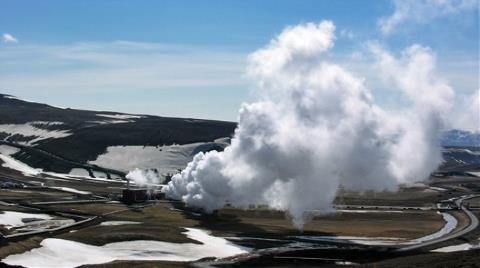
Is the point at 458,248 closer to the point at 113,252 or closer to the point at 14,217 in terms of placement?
the point at 113,252

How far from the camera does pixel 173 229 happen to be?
134875 millimetres

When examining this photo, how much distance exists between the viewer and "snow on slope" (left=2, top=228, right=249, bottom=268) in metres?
98.3

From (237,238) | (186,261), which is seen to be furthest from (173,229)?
(186,261)

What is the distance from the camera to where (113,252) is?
108 meters

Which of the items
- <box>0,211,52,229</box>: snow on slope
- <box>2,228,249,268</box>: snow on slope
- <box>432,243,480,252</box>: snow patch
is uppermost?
<box>432,243,480,252</box>: snow patch

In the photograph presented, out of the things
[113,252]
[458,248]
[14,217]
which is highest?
[458,248]

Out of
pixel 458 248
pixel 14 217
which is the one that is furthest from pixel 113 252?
pixel 458 248

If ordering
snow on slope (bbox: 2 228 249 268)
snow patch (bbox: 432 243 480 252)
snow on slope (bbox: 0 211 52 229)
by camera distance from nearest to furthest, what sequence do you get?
snow on slope (bbox: 2 228 249 268)
snow patch (bbox: 432 243 480 252)
snow on slope (bbox: 0 211 52 229)

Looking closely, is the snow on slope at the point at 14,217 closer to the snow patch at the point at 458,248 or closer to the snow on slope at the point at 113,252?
the snow on slope at the point at 113,252

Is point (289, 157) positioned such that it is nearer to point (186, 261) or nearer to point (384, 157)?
point (384, 157)

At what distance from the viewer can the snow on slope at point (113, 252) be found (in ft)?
323

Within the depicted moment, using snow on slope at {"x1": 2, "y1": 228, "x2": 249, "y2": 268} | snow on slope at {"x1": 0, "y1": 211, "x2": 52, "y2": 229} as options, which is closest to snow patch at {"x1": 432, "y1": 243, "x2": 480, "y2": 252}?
snow on slope at {"x1": 2, "y1": 228, "x2": 249, "y2": 268}

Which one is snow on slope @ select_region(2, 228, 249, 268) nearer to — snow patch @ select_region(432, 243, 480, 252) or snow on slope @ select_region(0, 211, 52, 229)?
snow on slope @ select_region(0, 211, 52, 229)

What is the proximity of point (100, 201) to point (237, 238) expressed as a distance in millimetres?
75478
